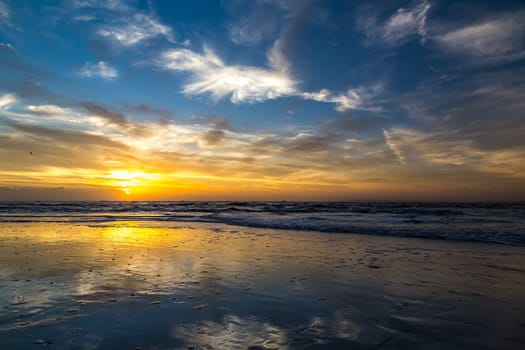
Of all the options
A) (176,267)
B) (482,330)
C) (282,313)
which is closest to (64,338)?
(282,313)

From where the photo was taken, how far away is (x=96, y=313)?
5199mm

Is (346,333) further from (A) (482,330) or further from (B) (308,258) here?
(B) (308,258)

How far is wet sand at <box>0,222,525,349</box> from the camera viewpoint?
4328 millimetres

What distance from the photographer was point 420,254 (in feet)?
36.8

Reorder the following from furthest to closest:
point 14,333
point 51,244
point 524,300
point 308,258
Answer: point 51,244 → point 308,258 → point 524,300 → point 14,333

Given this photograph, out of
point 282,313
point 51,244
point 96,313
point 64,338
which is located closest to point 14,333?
point 64,338

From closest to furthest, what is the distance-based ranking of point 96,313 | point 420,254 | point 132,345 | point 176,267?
point 132,345
point 96,313
point 176,267
point 420,254

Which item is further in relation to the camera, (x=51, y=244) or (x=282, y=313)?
(x=51, y=244)

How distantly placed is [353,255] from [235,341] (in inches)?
302

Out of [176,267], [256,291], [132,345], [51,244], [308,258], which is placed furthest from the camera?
[51,244]

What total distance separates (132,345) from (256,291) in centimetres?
302

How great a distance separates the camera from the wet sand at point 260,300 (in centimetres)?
433

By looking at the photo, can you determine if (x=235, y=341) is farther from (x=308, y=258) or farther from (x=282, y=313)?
(x=308, y=258)

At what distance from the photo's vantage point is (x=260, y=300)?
6.04 metres
